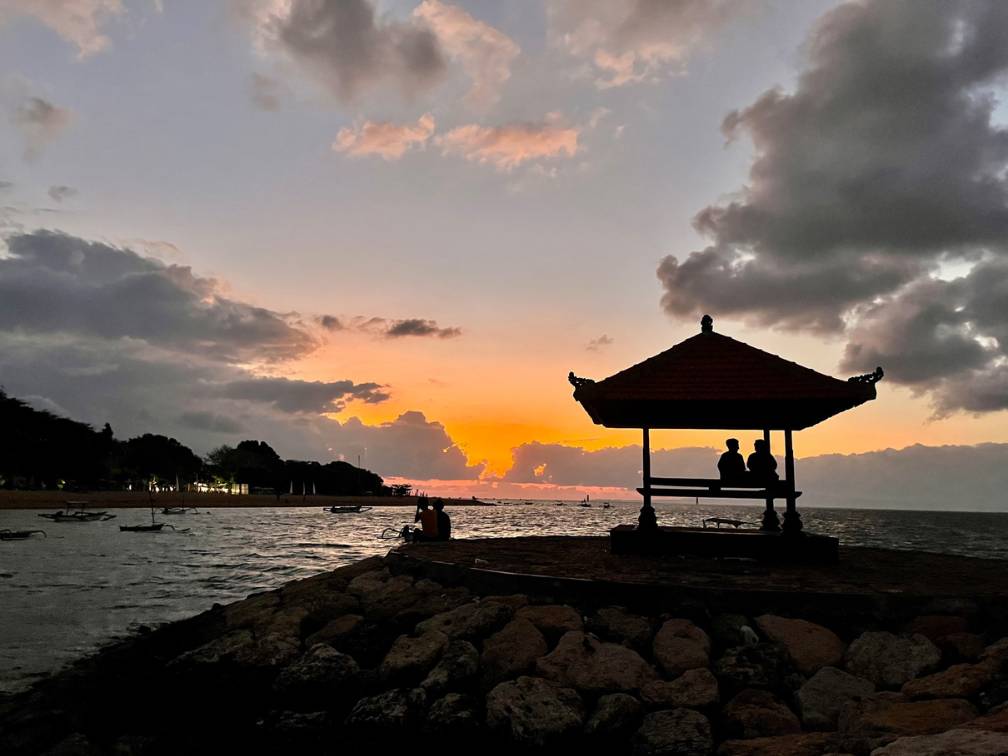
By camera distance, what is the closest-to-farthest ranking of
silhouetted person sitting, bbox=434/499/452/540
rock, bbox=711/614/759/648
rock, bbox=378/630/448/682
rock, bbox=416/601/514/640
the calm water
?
rock, bbox=711/614/759/648
rock, bbox=378/630/448/682
rock, bbox=416/601/514/640
the calm water
silhouetted person sitting, bbox=434/499/452/540

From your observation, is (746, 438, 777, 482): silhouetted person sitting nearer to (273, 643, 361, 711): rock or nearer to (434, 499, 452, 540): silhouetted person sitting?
(434, 499, 452, 540): silhouetted person sitting

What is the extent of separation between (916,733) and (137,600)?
22519 millimetres

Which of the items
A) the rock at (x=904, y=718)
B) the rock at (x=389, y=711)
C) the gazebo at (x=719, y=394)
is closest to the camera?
the rock at (x=904, y=718)

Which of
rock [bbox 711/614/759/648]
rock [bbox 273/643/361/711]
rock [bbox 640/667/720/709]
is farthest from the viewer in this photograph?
rock [bbox 273/643/361/711]

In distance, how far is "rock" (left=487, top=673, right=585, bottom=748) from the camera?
7062mm

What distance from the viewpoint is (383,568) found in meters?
13.1

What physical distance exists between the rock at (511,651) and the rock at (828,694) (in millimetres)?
2943

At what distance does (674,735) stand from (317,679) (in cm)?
476

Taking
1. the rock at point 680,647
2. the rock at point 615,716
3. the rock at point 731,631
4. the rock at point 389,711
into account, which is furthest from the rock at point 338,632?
the rock at point 731,631

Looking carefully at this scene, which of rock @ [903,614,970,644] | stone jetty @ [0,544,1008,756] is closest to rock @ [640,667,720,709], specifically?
stone jetty @ [0,544,1008,756]

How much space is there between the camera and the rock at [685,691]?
23.7ft

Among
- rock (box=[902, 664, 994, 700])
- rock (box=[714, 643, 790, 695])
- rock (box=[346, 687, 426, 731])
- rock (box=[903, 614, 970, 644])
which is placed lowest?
rock (box=[346, 687, 426, 731])

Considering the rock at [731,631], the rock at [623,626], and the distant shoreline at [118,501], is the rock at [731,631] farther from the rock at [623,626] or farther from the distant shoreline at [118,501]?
the distant shoreline at [118,501]

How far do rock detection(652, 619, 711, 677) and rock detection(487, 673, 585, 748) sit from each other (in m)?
1.18
